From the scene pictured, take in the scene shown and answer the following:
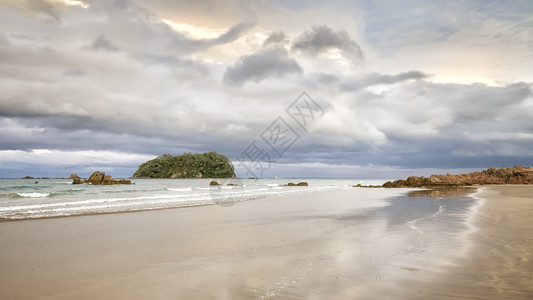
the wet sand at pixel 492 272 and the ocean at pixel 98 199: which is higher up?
the wet sand at pixel 492 272

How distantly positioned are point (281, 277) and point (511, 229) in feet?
29.2

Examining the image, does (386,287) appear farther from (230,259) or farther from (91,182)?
(91,182)

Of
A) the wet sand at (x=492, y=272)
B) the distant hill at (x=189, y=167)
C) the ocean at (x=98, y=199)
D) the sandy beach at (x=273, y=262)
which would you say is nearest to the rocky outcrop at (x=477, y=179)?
the ocean at (x=98, y=199)

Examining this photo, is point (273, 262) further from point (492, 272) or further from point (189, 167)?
point (189, 167)

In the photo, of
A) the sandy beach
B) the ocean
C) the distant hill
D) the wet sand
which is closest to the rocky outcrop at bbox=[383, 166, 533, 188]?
the ocean

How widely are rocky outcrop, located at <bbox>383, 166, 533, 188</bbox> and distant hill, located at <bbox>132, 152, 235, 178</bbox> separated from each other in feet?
337

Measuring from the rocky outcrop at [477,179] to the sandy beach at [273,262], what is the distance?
45.4 meters

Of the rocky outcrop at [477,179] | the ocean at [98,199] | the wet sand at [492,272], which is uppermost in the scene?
the rocky outcrop at [477,179]

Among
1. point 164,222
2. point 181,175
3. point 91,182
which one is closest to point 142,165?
point 181,175

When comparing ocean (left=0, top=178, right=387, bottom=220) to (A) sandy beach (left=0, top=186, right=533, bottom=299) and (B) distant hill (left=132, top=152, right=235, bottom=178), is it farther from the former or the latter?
(B) distant hill (left=132, top=152, right=235, bottom=178)

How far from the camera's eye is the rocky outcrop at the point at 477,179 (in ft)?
169

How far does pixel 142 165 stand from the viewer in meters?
164

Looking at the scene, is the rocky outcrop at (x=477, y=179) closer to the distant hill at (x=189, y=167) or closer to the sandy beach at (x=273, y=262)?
the sandy beach at (x=273, y=262)

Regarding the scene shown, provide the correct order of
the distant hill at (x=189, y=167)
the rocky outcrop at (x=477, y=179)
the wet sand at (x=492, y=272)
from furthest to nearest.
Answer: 1. the distant hill at (x=189, y=167)
2. the rocky outcrop at (x=477, y=179)
3. the wet sand at (x=492, y=272)
